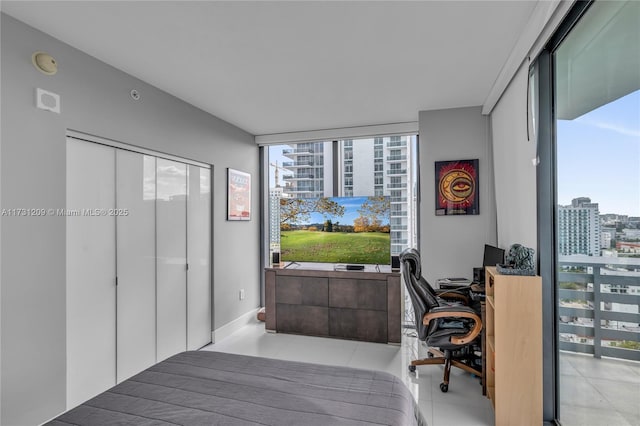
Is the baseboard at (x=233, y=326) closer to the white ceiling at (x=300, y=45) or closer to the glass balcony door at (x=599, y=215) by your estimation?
the white ceiling at (x=300, y=45)

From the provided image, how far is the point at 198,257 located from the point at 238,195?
3.41 ft

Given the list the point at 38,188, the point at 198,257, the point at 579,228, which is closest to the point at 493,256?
the point at 579,228

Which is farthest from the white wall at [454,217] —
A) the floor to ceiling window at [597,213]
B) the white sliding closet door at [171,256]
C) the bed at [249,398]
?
the white sliding closet door at [171,256]

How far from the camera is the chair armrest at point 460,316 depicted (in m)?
2.61

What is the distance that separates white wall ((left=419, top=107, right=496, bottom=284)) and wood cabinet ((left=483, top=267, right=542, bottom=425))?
151cm

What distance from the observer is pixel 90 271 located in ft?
8.18

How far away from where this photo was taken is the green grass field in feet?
13.2

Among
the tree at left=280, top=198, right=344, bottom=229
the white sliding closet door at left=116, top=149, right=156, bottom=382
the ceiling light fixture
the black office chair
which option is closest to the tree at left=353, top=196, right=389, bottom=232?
the tree at left=280, top=198, right=344, bottom=229

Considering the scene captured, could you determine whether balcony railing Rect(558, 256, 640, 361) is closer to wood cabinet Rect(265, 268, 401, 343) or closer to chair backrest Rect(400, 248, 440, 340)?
chair backrest Rect(400, 248, 440, 340)

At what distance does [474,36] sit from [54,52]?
2.87 m

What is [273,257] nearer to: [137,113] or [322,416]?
[137,113]

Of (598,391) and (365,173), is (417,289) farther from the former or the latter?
(365,173)

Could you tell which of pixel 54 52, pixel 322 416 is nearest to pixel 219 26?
pixel 54 52

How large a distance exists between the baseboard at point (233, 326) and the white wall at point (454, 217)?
97.8 inches
